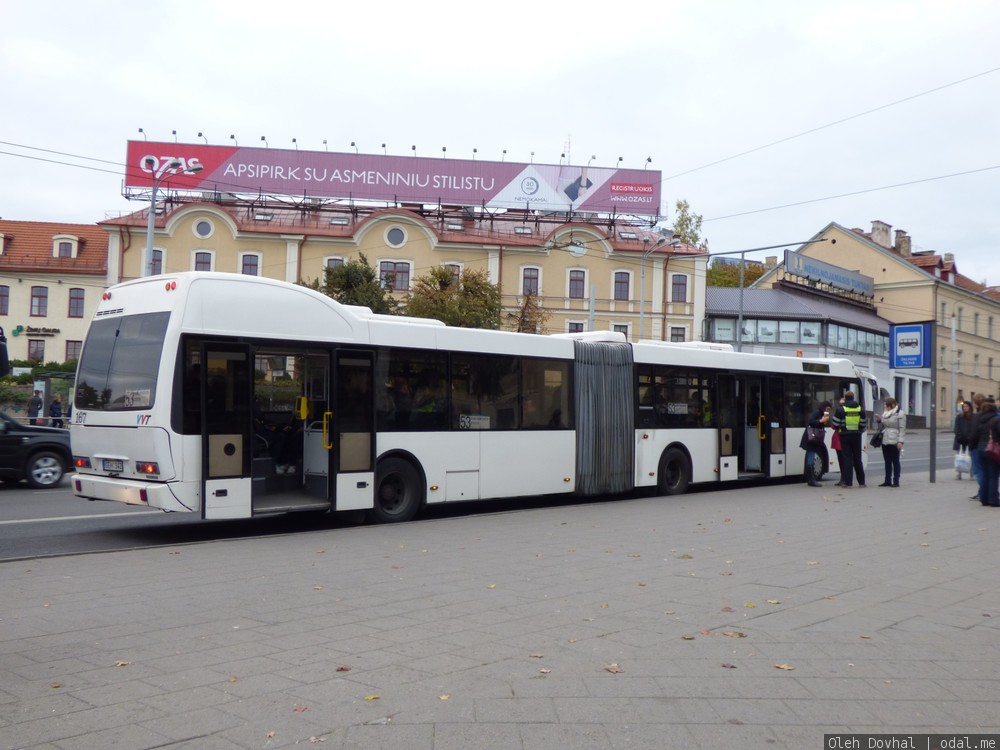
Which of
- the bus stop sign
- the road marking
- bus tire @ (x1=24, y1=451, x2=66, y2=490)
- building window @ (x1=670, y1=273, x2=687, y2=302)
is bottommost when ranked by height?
the road marking

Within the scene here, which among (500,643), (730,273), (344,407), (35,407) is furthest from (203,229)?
(500,643)

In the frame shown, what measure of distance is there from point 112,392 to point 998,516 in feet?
42.2

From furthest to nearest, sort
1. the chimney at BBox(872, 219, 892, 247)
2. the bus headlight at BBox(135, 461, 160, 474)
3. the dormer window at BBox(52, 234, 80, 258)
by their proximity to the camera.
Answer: the chimney at BBox(872, 219, 892, 247) → the dormer window at BBox(52, 234, 80, 258) → the bus headlight at BBox(135, 461, 160, 474)

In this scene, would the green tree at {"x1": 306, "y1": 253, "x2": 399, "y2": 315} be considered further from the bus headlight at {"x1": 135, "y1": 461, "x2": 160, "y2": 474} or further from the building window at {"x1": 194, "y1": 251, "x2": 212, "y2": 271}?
the bus headlight at {"x1": 135, "y1": 461, "x2": 160, "y2": 474}

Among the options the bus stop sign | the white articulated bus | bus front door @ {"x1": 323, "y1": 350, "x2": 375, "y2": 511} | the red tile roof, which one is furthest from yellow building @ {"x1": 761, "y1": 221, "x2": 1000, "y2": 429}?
bus front door @ {"x1": 323, "y1": 350, "x2": 375, "y2": 511}

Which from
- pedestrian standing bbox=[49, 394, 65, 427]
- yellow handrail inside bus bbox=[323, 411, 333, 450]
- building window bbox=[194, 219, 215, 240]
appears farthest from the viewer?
building window bbox=[194, 219, 215, 240]

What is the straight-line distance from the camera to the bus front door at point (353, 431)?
12.7 m

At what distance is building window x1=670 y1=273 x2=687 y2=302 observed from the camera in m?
61.2

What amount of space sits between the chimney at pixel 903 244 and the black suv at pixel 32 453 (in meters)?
73.8

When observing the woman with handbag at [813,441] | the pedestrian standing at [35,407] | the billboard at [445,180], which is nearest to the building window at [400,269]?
the billboard at [445,180]

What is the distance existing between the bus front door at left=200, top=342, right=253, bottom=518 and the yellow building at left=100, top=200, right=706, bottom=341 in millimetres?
45260

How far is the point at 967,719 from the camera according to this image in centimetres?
503

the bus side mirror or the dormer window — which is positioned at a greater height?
the dormer window

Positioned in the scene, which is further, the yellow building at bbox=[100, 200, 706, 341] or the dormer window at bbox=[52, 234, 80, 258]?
the dormer window at bbox=[52, 234, 80, 258]
